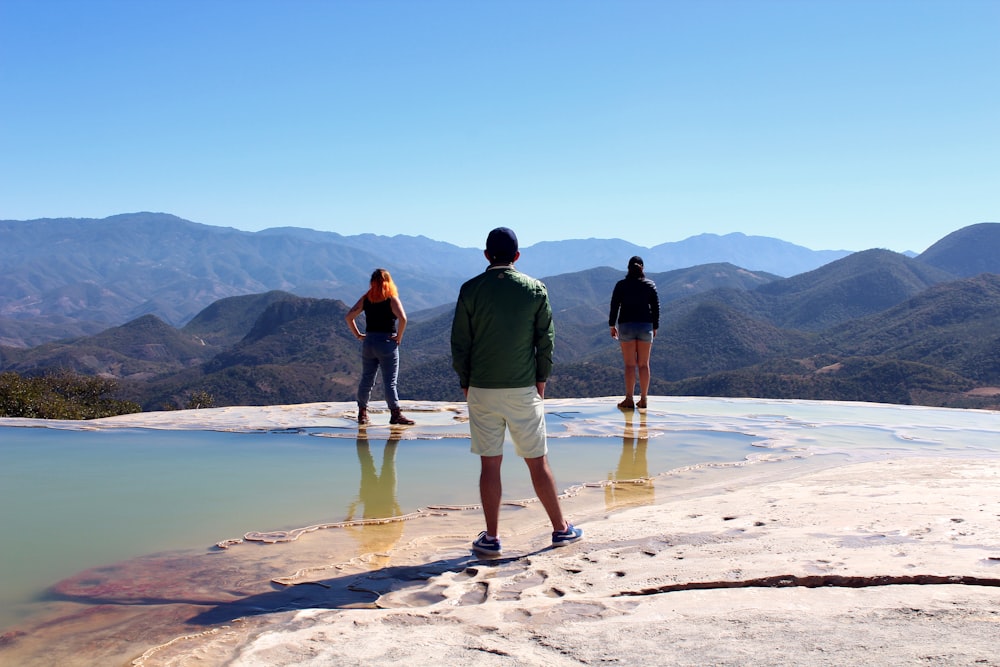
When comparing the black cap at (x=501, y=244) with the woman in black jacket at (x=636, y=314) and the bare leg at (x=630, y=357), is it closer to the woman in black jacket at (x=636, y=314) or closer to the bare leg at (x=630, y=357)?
the woman in black jacket at (x=636, y=314)

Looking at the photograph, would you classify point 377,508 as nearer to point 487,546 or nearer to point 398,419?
point 487,546

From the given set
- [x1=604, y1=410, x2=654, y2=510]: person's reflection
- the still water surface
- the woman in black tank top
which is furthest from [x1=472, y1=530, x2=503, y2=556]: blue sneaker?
the woman in black tank top

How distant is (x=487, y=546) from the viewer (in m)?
4.09

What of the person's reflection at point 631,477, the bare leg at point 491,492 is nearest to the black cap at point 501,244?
the bare leg at point 491,492

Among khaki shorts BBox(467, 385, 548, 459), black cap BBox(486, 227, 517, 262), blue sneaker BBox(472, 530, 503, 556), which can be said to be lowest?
blue sneaker BBox(472, 530, 503, 556)

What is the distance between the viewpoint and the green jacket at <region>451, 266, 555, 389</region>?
163 inches

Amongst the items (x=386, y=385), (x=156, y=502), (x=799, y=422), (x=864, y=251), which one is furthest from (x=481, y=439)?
(x=864, y=251)

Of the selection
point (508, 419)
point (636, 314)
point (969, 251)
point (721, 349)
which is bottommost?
point (508, 419)

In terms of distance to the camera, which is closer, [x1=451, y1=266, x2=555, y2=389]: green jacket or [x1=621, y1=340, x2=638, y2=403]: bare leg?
[x1=451, y1=266, x2=555, y2=389]: green jacket

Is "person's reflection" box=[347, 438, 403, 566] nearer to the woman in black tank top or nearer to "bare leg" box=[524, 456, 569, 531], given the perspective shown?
"bare leg" box=[524, 456, 569, 531]

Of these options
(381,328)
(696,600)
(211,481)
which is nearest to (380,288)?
(381,328)

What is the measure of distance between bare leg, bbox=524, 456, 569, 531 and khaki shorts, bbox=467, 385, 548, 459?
0.16ft

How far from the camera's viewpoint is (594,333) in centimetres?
12988

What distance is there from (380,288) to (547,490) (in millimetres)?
4438
